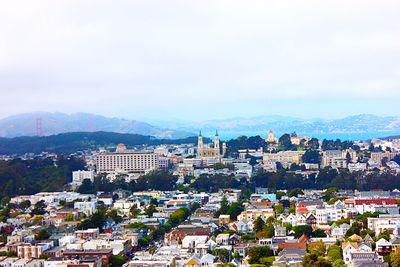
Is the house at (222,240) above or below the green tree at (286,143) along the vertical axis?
below

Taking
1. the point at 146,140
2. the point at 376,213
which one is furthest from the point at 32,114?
the point at 376,213

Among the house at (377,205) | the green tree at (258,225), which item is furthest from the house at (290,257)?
the house at (377,205)

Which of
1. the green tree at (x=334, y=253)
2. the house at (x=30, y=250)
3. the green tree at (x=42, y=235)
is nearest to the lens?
the green tree at (x=334, y=253)

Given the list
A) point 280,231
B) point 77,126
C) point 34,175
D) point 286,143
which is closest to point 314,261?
point 280,231

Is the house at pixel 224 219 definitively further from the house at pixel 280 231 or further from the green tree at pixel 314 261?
the green tree at pixel 314 261

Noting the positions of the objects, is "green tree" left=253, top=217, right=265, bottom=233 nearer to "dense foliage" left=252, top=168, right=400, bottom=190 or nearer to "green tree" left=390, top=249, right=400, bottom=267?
"green tree" left=390, top=249, right=400, bottom=267

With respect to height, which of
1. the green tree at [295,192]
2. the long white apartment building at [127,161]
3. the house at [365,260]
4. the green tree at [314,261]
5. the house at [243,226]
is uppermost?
the long white apartment building at [127,161]
